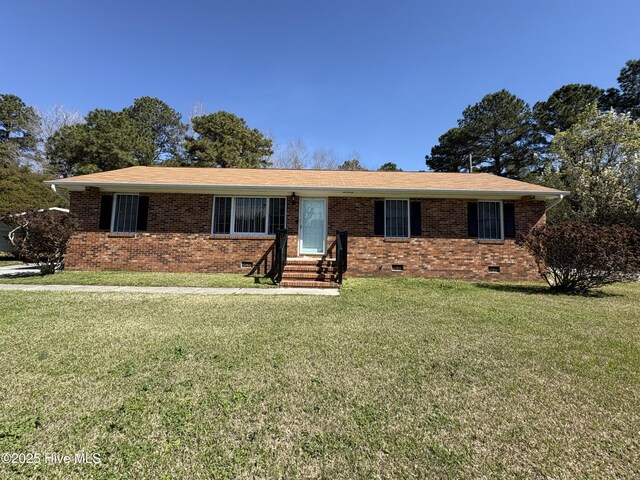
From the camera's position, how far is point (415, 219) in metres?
9.99

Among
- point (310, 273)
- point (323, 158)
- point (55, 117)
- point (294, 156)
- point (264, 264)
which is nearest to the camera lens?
point (310, 273)

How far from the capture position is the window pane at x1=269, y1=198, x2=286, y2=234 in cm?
1011

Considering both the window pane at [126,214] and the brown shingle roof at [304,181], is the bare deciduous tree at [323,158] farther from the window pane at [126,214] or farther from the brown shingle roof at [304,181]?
the window pane at [126,214]

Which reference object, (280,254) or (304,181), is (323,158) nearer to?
(304,181)

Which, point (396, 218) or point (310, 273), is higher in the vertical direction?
point (396, 218)

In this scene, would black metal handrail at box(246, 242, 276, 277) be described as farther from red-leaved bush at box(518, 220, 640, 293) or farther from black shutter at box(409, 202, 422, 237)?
red-leaved bush at box(518, 220, 640, 293)

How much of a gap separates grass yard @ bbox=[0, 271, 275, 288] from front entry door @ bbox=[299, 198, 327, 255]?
1908 mm

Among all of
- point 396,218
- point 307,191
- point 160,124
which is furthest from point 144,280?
point 160,124

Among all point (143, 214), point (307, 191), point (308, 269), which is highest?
point (307, 191)

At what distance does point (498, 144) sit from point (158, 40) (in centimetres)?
2651

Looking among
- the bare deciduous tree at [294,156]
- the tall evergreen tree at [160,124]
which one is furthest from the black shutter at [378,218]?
the tall evergreen tree at [160,124]

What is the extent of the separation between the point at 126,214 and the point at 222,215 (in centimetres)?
319

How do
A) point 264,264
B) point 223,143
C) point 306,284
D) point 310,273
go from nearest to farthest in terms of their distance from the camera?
point 306,284
point 310,273
point 264,264
point 223,143

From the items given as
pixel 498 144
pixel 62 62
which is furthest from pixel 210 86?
pixel 498 144
